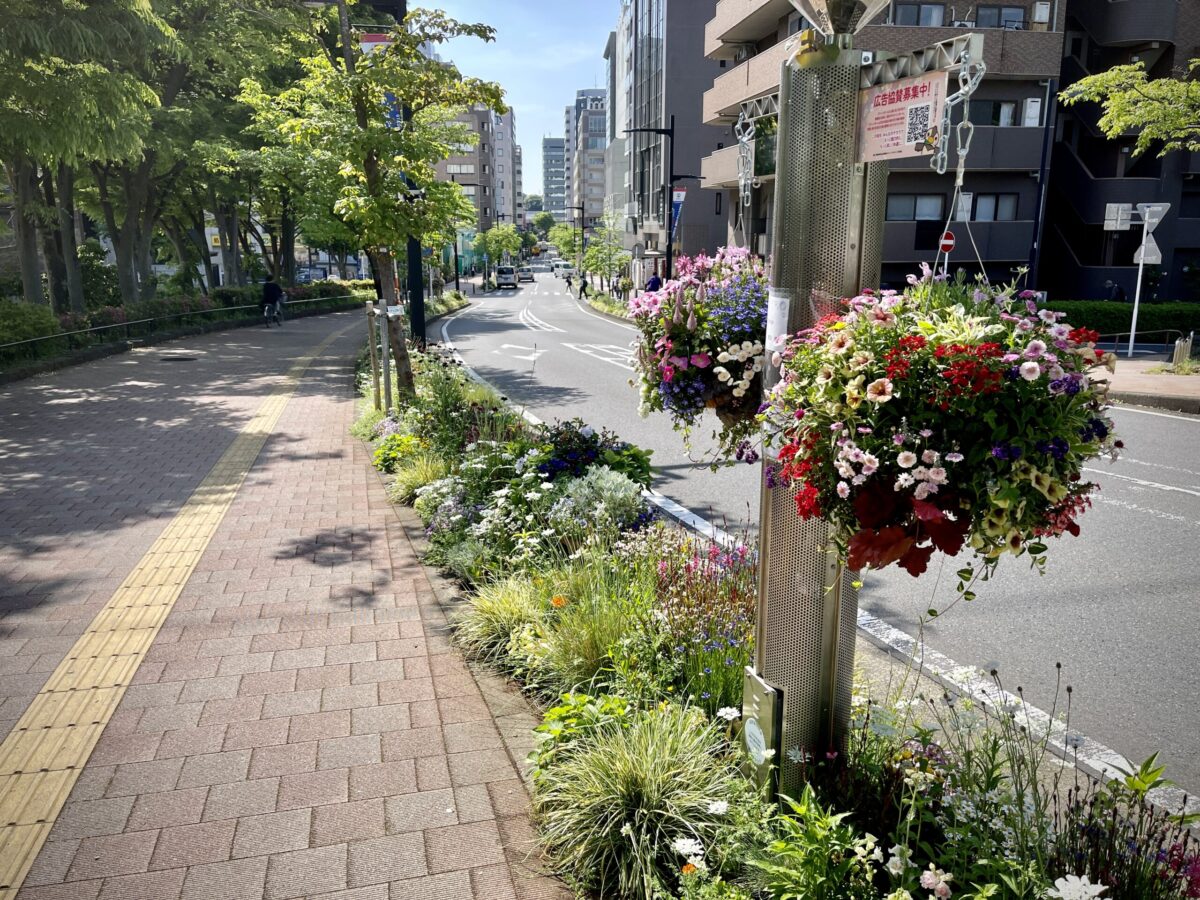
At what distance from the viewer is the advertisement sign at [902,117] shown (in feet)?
7.01

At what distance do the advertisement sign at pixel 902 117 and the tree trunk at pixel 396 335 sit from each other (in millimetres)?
8603

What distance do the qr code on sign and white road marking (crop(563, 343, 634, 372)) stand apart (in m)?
15.8

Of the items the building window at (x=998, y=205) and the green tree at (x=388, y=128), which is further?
the building window at (x=998, y=205)

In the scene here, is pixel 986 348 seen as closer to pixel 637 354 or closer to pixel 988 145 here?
pixel 637 354

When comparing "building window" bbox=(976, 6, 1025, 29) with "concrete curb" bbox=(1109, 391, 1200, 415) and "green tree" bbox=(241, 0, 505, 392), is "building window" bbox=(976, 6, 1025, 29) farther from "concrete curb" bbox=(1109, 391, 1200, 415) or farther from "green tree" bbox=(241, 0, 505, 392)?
"green tree" bbox=(241, 0, 505, 392)

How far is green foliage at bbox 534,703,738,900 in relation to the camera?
2.79 meters

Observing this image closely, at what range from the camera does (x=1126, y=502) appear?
7.85 meters

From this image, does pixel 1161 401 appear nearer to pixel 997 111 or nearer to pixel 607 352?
pixel 607 352

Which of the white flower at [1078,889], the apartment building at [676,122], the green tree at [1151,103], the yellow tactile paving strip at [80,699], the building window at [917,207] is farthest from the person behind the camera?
the apartment building at [676,122]

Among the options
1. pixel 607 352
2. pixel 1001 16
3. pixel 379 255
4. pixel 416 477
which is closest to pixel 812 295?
pixel 416 477

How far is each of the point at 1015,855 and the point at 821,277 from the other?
5.65 ft

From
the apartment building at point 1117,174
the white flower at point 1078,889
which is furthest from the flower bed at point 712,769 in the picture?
the apartment building at point 1117,174

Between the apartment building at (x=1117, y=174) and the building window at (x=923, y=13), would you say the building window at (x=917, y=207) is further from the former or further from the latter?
the building window at (x=923, y=13)

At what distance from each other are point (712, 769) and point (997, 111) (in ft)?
107
